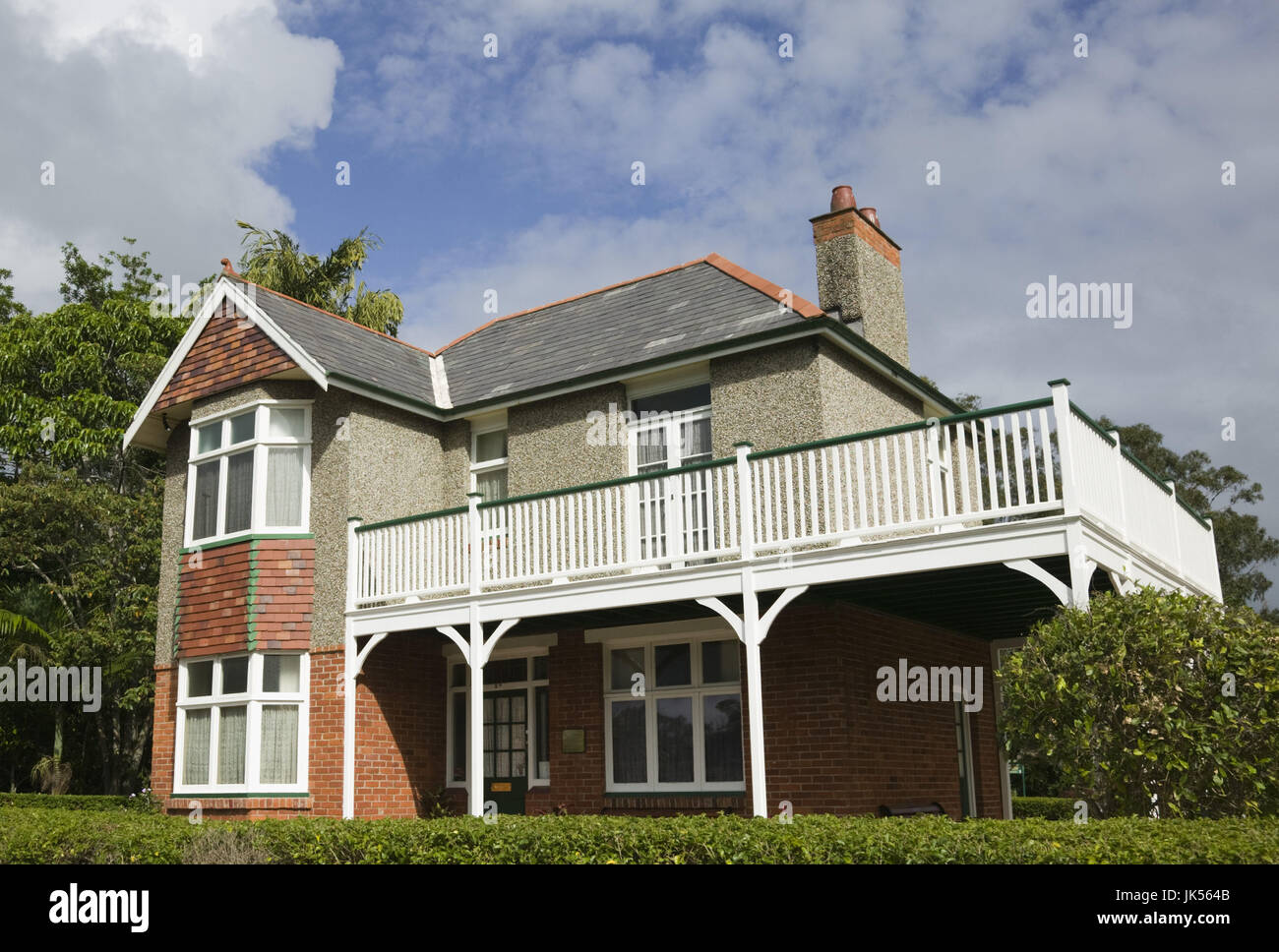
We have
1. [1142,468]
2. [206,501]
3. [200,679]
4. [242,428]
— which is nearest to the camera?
[1142,468]

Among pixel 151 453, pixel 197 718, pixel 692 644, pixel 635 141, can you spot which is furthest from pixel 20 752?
pixel 635 141

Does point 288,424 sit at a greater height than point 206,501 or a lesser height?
greater

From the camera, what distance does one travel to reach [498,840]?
9.62 meters

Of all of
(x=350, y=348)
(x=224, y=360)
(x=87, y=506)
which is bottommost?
(x=87, y=506)

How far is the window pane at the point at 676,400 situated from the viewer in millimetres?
14344

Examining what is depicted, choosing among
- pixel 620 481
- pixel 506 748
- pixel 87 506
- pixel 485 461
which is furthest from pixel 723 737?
pixel 87 506

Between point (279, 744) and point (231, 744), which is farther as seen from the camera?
point (231, 744)

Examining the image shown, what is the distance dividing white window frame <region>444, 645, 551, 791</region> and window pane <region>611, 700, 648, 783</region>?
1057mm

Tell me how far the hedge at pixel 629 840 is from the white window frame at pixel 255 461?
419 cm

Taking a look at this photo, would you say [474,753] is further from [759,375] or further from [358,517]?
[759,375]

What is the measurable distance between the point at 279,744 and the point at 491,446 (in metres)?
5.13

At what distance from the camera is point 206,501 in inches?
623

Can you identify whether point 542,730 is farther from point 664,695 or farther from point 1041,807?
point 1041,807

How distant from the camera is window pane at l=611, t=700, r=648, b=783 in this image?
13773mm
